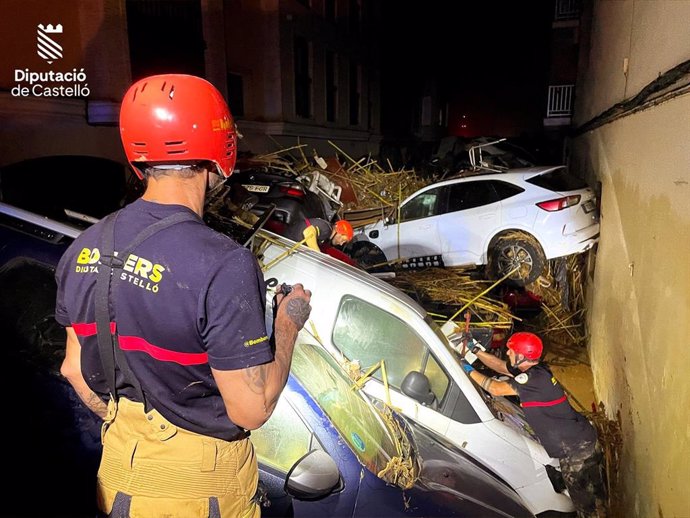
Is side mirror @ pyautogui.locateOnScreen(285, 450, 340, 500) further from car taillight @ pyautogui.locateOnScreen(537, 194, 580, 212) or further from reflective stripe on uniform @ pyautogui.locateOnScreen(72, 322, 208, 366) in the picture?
car taillight @ pyautogui.locateOnScreen(537, 194, 580, 212)

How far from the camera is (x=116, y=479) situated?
1593 millimetres

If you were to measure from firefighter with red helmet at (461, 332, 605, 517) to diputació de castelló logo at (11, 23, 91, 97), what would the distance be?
317 inches

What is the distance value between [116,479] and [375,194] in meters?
8.05

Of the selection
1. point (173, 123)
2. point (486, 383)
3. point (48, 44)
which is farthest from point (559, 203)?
point (48, 44)

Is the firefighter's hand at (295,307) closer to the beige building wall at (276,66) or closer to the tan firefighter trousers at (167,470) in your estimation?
the tan firefighter trousers at (167,470)

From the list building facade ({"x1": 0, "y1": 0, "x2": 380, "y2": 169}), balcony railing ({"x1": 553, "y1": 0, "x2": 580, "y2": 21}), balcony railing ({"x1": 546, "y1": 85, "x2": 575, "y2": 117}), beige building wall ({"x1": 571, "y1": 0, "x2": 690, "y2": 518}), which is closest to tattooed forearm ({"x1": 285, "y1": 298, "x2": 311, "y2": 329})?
beige building wall ({"x1": 571, "y1": 0, "x2": 690, "y2": 518})

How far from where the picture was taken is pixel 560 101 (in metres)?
16.6

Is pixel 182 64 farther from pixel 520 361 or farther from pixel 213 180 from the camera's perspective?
pixel 213 180

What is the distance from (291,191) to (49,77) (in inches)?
188

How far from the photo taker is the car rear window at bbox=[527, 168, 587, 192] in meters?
6.96

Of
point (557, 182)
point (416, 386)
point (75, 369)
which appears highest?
point (557, 182)

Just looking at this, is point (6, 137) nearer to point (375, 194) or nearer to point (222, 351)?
point (375, 194)

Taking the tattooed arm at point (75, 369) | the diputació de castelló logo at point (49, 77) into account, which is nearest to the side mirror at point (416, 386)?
the tattooed arm at point (75, 369)

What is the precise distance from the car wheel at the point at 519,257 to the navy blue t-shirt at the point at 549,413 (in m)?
3.74
